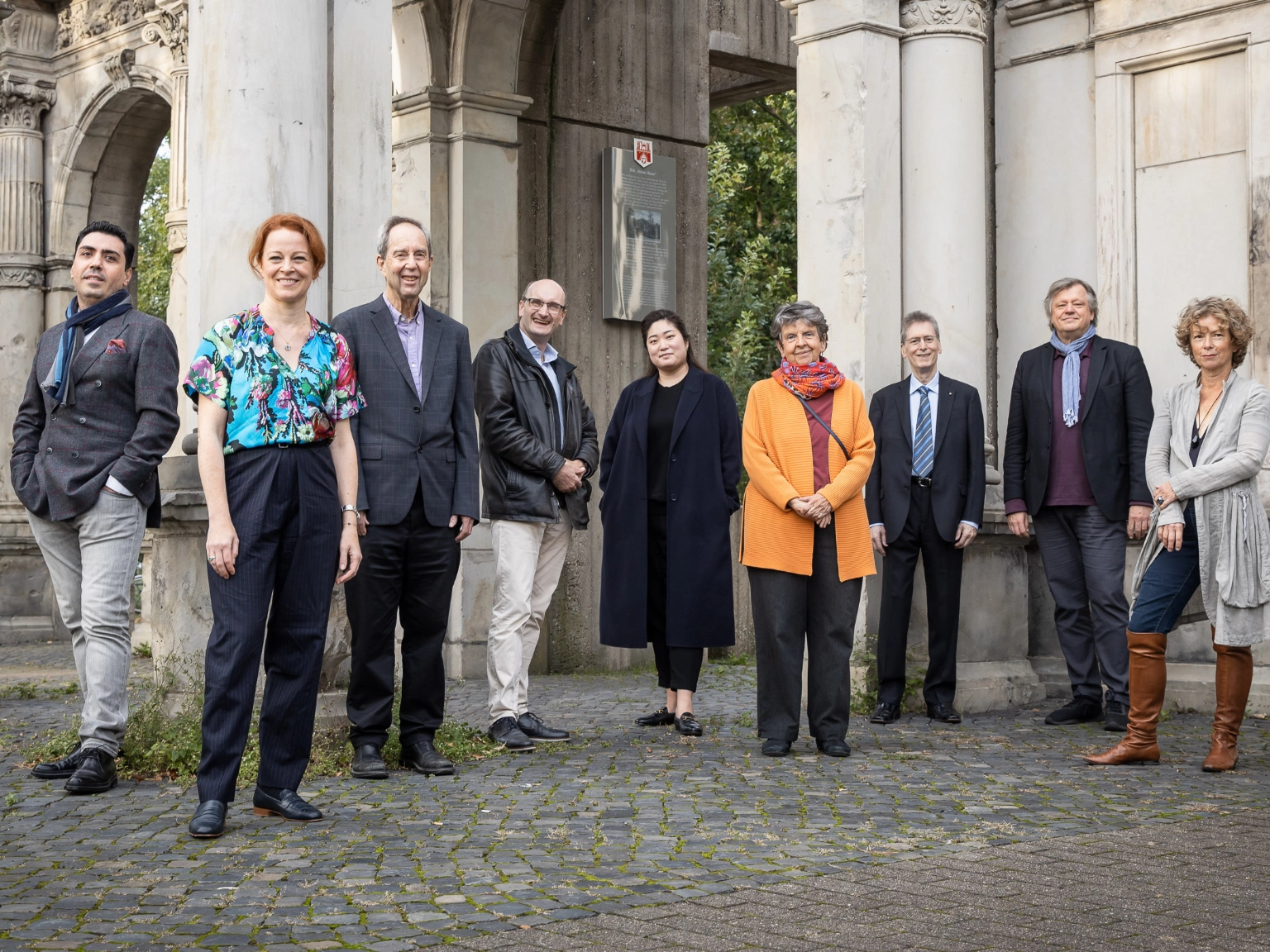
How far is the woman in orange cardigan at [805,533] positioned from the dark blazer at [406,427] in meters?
1.32

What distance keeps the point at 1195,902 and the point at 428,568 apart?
329 cm

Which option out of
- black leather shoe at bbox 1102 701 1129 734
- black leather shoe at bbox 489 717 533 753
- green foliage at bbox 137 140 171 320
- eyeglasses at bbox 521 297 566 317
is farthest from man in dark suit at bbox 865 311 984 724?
green foliage at bbox 137 140 171 320

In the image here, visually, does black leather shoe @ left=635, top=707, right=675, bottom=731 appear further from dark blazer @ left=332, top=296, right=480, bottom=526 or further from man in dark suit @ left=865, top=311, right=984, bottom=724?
dark blazer @ left=332, top=296, right=480, bottom=526

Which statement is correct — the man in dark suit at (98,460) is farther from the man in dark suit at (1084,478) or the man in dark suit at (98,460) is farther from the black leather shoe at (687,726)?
the man in dark suit at (1084,478)

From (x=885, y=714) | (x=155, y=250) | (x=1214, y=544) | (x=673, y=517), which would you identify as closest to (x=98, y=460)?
(x=673, y=517)

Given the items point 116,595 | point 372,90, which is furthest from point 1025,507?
point 116,595

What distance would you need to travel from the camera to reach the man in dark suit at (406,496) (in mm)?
6039

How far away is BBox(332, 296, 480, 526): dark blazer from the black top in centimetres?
133

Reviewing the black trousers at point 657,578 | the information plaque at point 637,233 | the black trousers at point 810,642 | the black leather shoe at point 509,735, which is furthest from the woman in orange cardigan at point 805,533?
the information plaque at point 637,233

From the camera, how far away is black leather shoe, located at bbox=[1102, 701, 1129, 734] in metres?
7.34

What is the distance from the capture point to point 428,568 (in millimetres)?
6164

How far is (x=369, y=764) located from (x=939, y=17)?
203 inches

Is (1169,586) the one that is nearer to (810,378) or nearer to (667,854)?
(810,378)

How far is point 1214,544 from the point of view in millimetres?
6227
